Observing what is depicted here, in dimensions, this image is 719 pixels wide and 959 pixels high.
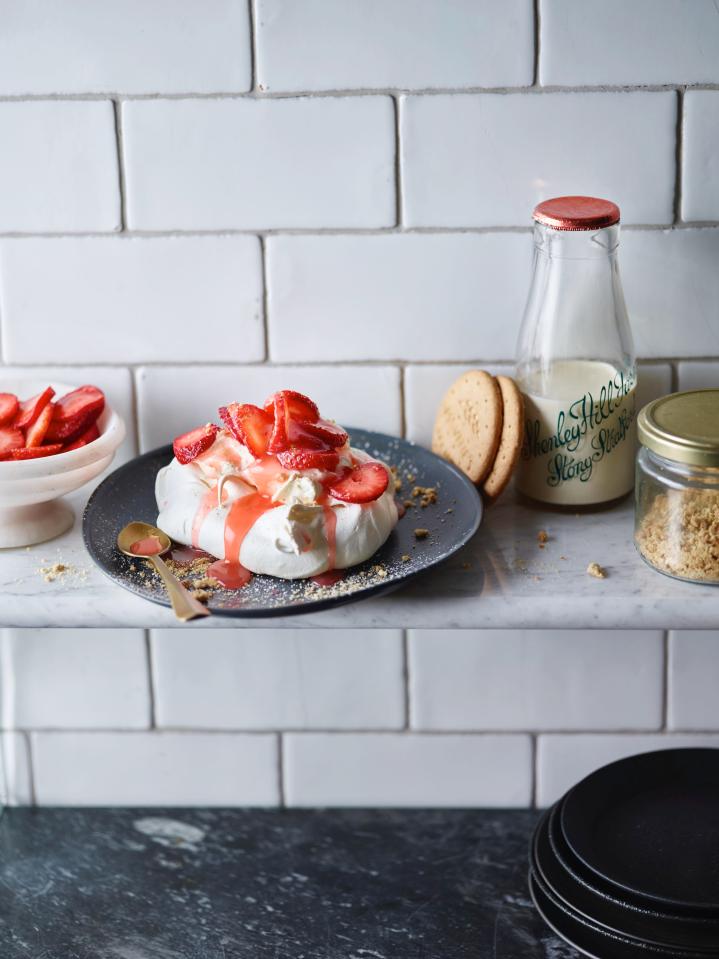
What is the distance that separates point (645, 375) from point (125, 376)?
0.42 metres

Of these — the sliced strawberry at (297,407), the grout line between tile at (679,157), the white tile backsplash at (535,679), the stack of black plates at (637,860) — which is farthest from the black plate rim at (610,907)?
the grout line between tile at (679,157)

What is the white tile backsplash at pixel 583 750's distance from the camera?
3.52 ft

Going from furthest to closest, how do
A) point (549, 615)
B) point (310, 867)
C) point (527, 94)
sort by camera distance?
point (310, 867)
point (527, 94)
point (549, 615)

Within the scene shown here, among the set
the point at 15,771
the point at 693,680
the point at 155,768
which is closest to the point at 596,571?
the point at 693,680

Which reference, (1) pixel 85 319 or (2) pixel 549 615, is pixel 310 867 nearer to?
(2) pixel 549 615

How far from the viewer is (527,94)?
34.4 inches

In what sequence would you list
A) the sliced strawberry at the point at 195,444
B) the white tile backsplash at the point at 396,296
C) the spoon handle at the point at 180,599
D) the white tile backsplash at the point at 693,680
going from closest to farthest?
the spoon handle at the point at 180,599
the sliced strawberry at the point at 195,444
the white tile backsplash at the point at 396,296
the white tile backsplash at the point at 693,680

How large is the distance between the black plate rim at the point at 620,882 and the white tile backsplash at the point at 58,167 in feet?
1.92

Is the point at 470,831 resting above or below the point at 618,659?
below

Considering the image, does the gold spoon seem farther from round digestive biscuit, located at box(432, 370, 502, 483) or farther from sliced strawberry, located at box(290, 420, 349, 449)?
round digestive biscuit, located at box(432, 370, 502, 483)

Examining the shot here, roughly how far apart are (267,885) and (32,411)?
17.6 inches

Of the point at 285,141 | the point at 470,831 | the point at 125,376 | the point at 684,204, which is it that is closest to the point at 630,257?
the point at 684,204

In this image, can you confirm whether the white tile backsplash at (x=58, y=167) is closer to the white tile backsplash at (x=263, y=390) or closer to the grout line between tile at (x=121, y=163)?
the grout line between tile at (x=121, y=163)

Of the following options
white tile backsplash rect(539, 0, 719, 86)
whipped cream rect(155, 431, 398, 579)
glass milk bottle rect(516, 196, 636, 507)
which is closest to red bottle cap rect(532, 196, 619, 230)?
glass milk bottle rect(516, 196, 636, 507)
